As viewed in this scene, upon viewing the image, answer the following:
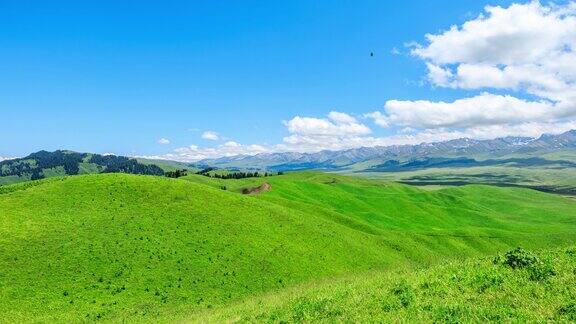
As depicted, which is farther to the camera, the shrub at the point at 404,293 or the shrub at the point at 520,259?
the shrub at the point at 520,259

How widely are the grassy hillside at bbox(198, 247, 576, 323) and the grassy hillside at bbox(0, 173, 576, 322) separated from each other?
539 inches

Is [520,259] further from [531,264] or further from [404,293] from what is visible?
[404,293]

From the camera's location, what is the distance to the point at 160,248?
53.4m

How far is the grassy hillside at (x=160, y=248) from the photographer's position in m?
42.3

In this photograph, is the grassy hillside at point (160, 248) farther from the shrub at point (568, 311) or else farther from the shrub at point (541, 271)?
the shrub at point (568, 311)

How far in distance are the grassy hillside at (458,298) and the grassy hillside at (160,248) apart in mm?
13689

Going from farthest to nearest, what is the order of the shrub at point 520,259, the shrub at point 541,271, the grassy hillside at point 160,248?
the grassy hillside at point 160,248
the shrub at point 520,259
the shrub at point 541,271

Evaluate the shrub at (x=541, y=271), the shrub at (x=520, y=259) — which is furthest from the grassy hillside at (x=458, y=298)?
the shrub at (x=520, y=259)

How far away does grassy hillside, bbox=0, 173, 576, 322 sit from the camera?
4228cm

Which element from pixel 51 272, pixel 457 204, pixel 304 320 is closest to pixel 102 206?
pixel 51 272

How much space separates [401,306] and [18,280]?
39829mm

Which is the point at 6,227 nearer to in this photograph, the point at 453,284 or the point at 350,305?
the point at 350,305

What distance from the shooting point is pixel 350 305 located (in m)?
23.5

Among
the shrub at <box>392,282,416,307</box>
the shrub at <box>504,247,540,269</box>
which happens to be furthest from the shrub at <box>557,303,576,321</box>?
the shrub at <box>392,282,416,307</box>
